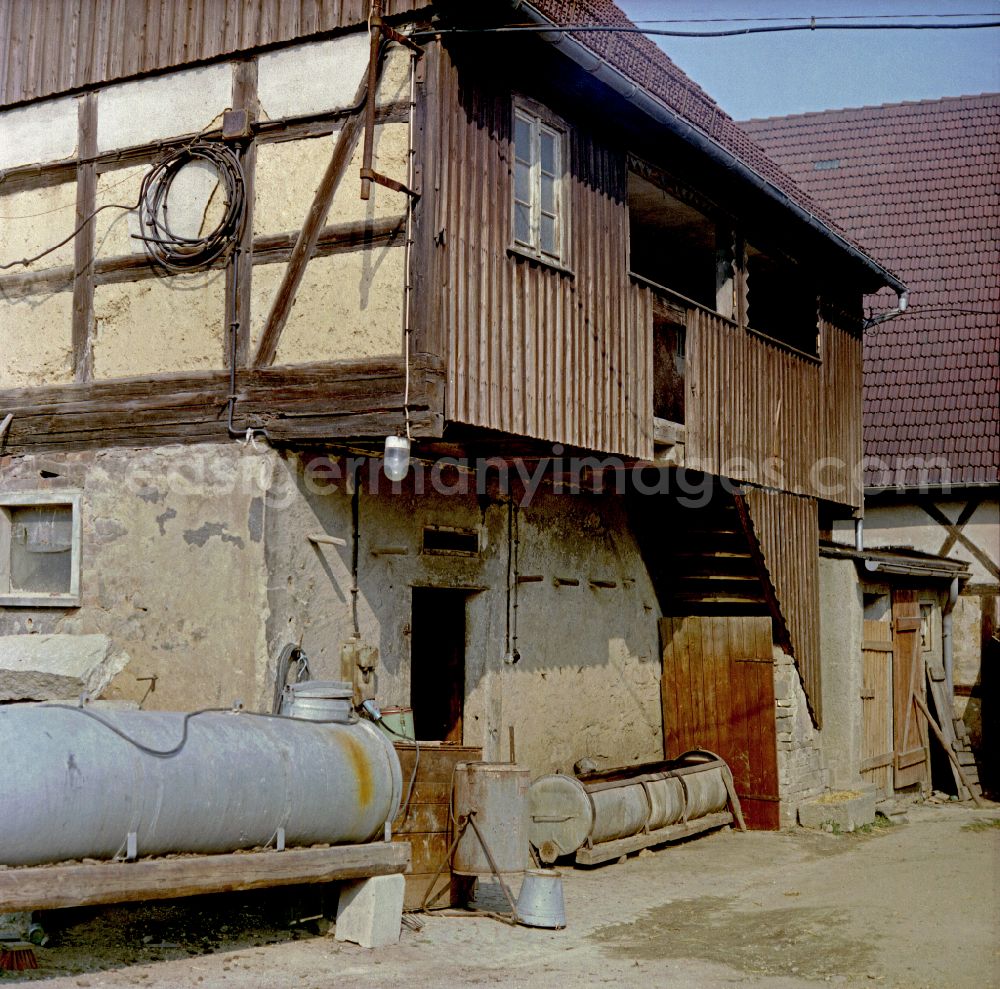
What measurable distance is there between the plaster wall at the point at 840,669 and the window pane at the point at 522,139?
6.56 m

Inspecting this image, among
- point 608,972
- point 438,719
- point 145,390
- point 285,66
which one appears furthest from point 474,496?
point 608,972

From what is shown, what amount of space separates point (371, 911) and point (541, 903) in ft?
4.29

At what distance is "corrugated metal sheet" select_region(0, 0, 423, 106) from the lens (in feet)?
29.3

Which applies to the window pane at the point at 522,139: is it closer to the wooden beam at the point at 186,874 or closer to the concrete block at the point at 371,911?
the wooden beam at the point at 186,874

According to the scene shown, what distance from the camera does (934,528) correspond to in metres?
18.3

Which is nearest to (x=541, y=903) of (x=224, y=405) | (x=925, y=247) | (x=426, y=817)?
(x=426, y=817)

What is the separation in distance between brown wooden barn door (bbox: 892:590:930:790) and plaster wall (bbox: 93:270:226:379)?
9.56 meters

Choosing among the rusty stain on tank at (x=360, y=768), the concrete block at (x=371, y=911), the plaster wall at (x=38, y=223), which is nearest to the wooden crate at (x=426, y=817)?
the concrete block at (x=371, y=911)

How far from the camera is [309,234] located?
28.9 feet

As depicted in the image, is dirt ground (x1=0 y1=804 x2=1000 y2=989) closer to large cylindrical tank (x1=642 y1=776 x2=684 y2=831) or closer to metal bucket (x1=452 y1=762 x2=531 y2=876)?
metal bucket (x1=452 y1=762 x2=531 y2=876)

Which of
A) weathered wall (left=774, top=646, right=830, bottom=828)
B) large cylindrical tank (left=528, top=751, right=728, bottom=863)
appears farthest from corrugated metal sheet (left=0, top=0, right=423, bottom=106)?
weathered wall (left=774, top=646, right=830, bottom=828)

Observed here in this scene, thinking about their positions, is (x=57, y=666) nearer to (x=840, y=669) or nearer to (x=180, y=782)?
(x=180, y=782)

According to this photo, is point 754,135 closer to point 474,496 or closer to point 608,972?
point 474,496

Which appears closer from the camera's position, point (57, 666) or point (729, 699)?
point (57, 666)
